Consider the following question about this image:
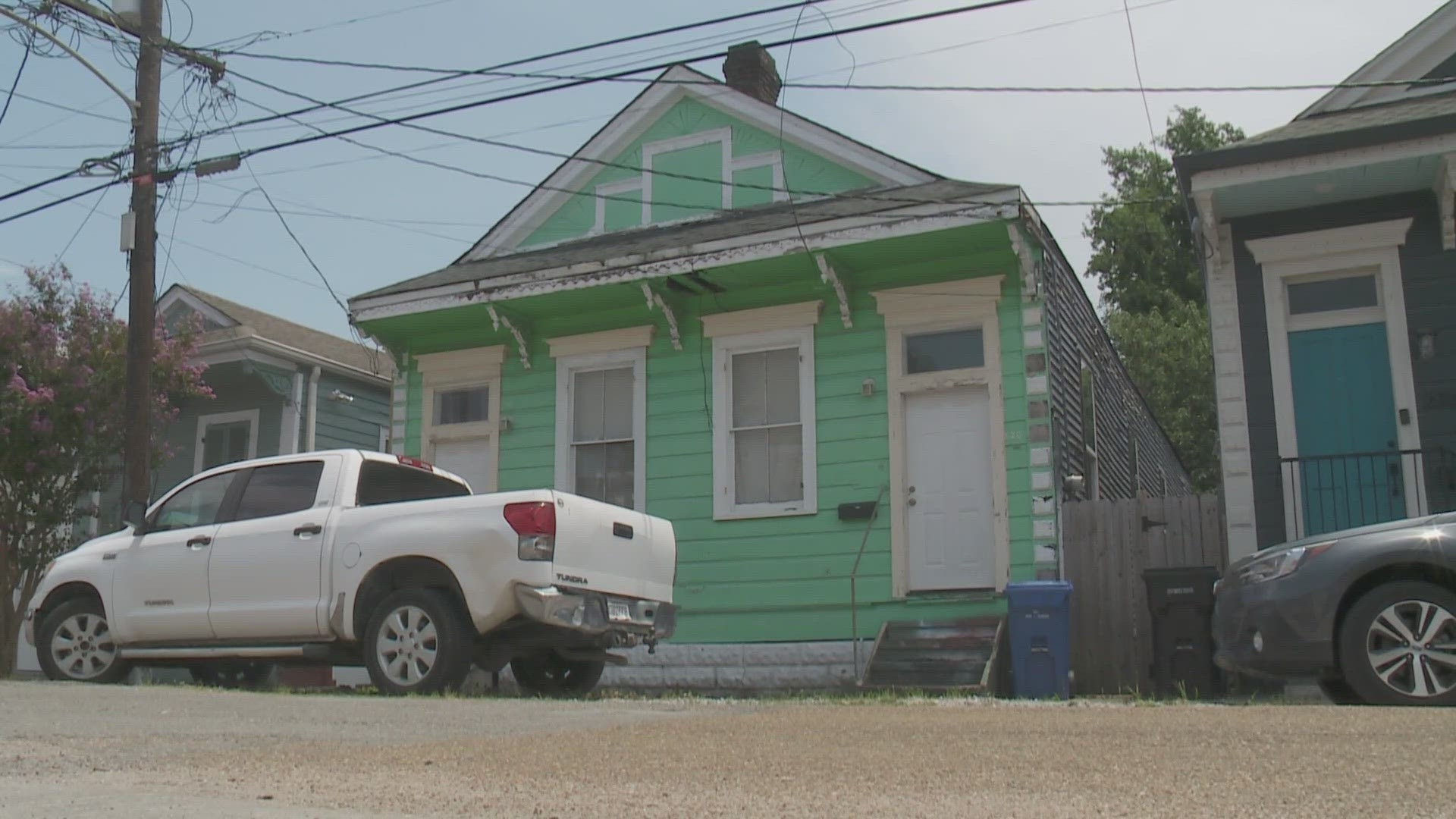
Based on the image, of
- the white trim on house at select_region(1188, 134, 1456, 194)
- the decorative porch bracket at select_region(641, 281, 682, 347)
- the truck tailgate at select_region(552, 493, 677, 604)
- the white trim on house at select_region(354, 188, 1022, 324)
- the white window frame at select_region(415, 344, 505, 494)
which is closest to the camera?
the truck tailgate at select_region(552, 493, 677, 604)

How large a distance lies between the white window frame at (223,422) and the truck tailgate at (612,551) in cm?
1084

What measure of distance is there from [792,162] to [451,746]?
32.8ft

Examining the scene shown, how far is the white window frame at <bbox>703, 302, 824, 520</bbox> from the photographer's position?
42.8 feet

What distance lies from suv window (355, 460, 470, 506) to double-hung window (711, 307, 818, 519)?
136 inches

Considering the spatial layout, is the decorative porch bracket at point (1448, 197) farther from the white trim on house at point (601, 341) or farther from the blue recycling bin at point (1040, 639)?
the white trim on house at point (601, 341)

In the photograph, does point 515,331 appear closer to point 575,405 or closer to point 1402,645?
point 575,405

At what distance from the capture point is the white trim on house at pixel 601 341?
1413 cm

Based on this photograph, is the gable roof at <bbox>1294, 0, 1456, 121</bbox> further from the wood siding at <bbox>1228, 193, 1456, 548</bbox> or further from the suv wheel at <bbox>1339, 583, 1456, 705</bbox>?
the suv wheel at <bbox>1339, 583, 1456, 705</bbox>

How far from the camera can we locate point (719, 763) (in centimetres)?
499

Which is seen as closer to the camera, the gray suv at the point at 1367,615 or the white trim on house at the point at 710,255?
the gray suv at the point at 1367,615

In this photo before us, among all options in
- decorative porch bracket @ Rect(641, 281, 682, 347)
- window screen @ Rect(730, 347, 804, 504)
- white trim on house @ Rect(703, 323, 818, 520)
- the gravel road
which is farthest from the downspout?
the gravel road

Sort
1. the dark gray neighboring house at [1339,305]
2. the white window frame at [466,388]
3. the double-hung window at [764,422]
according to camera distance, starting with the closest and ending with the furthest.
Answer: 1. the dark gray neighboring house at [1339,305]
2. the double-hung window at [764,422]
3. the white window frame at [466,388]

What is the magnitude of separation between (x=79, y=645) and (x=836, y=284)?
7.25 m

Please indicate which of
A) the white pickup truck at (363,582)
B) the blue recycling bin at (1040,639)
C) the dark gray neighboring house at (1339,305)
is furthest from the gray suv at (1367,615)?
the white pickup truck at (363,582)
